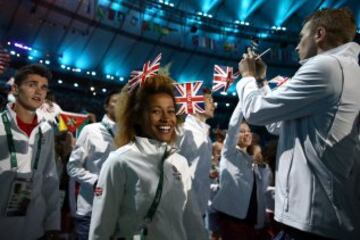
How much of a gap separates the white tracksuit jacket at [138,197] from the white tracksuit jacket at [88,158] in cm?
227

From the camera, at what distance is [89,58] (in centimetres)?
2319

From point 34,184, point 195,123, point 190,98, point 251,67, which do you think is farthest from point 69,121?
point 251,67

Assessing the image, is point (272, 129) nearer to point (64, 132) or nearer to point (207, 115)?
point (207, 115)

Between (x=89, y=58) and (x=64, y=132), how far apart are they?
1704 cm

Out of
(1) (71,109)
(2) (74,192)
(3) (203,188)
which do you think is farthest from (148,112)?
(1) (71,109)

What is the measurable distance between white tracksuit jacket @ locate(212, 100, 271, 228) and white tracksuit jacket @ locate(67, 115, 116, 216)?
1536 mm

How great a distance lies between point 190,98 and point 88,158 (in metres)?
1.93

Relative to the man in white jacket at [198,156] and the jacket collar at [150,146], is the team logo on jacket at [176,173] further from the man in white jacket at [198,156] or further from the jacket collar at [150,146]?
the man in white jacket at [198,156]

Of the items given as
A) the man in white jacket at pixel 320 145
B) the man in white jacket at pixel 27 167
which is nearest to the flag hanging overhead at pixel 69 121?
the man in white jacket at pixel 27 167

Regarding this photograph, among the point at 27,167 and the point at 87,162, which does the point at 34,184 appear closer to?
the point at 27,167

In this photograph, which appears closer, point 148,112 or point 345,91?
point 345,91

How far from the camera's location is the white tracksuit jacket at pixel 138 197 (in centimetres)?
215

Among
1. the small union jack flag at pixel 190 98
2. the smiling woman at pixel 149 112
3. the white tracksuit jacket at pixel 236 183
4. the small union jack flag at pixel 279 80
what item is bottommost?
the white tracksuit jacket at pixel 236 183

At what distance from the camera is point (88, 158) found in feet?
15.3
